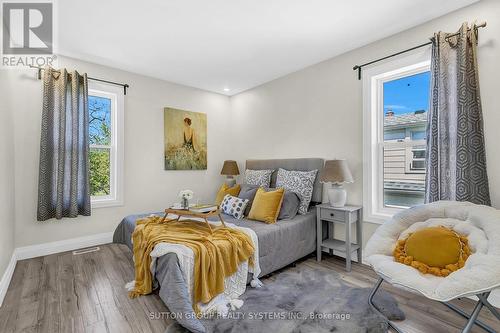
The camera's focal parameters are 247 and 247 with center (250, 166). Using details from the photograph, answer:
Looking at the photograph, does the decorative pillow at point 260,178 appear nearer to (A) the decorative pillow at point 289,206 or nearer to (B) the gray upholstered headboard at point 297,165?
(B) the gray upholstered headboard at point 297,165

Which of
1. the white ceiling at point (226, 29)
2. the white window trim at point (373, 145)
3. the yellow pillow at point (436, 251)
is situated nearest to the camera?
the yellow pillow at point (436, 251)

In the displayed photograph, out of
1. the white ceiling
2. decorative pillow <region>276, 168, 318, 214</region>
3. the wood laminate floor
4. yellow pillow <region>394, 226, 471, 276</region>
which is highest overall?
the white ceiling

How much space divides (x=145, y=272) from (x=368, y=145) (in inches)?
105

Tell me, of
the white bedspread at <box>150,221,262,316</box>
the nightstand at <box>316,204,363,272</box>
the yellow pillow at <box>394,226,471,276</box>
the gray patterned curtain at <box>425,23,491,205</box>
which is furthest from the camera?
the nightstand at <box>316,204,363,272</box>

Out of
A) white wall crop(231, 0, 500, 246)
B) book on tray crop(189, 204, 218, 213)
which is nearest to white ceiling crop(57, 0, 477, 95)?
white wall crop(231, 0, 500, 246)

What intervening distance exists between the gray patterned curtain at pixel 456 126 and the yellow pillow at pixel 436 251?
60cm

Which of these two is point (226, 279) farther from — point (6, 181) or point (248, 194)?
point (6, 181)

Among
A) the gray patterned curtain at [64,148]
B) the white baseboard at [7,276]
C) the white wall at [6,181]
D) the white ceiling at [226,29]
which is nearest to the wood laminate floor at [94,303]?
the white baseboard at [7,276]

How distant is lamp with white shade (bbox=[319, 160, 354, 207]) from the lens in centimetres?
281

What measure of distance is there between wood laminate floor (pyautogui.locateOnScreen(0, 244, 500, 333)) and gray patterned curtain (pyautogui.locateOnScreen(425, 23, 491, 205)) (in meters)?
0.97

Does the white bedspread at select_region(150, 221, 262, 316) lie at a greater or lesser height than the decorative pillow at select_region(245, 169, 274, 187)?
lesser

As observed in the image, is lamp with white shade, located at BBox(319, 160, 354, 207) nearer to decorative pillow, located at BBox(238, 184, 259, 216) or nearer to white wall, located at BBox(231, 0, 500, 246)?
white wall, located at BBox(231, 0, 500, 246)

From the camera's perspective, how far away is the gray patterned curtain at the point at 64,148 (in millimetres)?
2984

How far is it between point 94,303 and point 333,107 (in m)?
3.27
